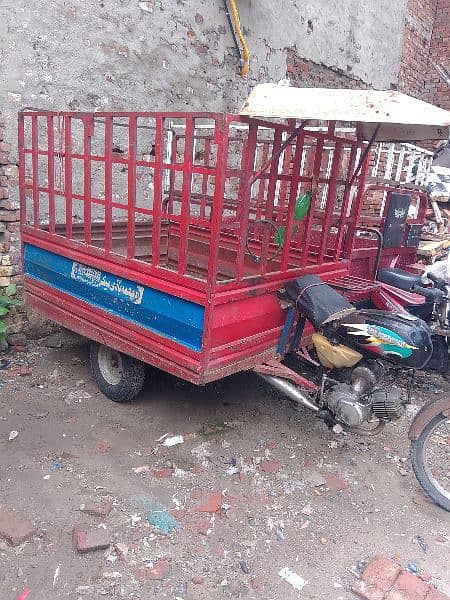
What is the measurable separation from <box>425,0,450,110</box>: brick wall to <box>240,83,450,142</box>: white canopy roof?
8577mm

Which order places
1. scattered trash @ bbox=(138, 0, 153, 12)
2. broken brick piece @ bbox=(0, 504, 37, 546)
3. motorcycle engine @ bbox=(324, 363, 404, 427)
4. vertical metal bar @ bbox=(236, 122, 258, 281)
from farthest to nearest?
scattered trash @ bbox=(138, 0, 153, 12)
motorcycle engine @ bbox=(324, 363, 404, 427)
vertical metal bar @ bbox=(236, 122, 258, 281)
broken brick piece @ bbox=(0, 504, 37, 546)

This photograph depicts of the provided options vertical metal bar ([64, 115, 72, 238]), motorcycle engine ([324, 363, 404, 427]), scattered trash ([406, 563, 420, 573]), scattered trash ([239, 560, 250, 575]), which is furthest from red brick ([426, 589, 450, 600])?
vertical metal bar ([64, 115, 72, 238])

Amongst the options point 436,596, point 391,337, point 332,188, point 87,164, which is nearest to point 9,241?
point 87,164

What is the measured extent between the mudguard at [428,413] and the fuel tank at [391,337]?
295 millimetres

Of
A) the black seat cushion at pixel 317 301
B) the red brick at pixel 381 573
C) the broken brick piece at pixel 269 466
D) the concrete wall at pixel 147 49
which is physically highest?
the concrete wall at pixel 147 49

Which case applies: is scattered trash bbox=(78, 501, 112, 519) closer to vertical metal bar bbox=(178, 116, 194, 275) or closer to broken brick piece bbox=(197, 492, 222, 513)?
broken brick piece bbox=(197, 492, 222, 513)

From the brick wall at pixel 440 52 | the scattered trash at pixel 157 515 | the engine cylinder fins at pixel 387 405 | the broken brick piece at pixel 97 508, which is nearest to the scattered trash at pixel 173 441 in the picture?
the scattered trash at pixel 157 515

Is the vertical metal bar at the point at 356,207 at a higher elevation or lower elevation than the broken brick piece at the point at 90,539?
higher

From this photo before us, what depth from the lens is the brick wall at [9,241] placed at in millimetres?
4438

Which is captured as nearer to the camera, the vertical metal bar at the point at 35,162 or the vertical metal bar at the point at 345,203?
the vertical metal bar at the point at 345,203

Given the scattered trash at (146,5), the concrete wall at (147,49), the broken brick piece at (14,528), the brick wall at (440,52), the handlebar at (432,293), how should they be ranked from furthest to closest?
the brick wall at (440,52) → the scattered trash at (146,5) → the concrete wall at (147,49) → the handlebar at (432,293) → the broken brick piece at (14,528)

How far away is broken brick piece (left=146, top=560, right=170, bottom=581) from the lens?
2463mm

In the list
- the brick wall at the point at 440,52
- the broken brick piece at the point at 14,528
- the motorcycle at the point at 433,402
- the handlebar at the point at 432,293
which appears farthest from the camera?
the brick wall at the point at 440,52

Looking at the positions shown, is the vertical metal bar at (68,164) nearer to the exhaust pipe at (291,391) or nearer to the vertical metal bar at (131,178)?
the vertical metal bar at (131,178)
